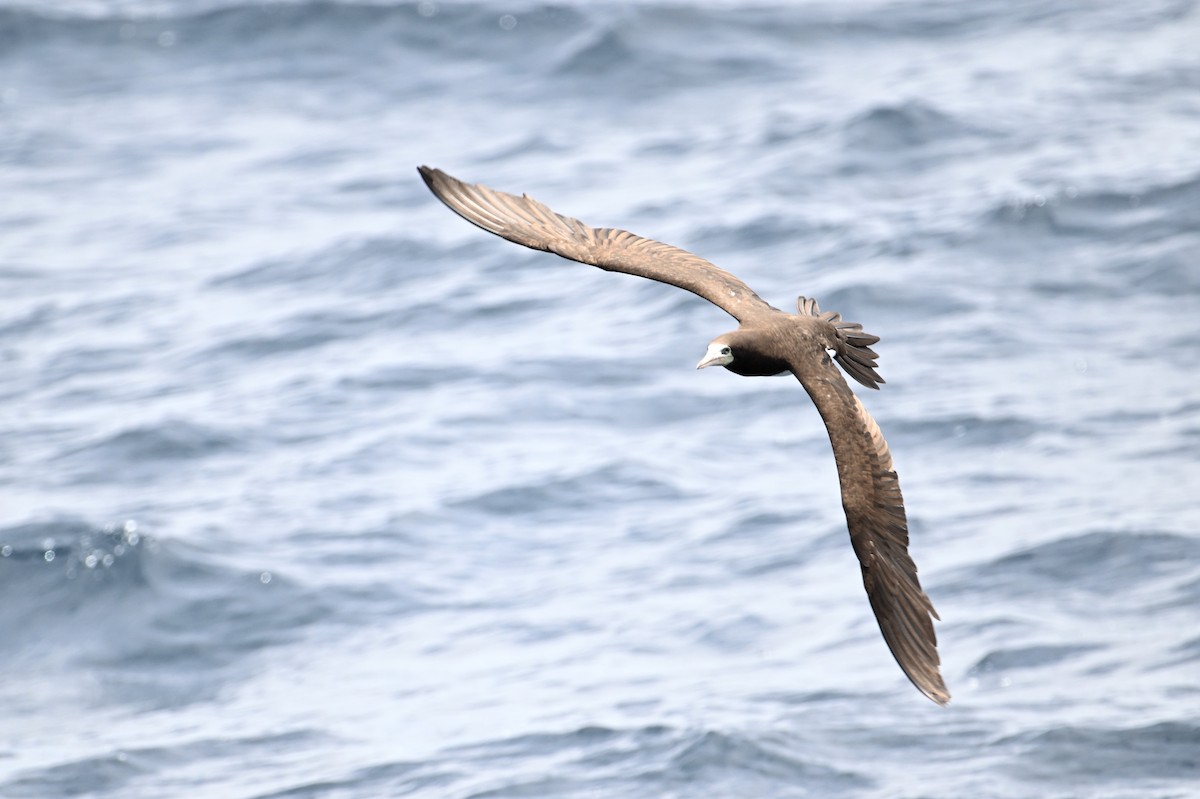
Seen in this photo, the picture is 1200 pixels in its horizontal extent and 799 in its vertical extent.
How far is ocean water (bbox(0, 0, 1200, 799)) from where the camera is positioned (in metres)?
12.5

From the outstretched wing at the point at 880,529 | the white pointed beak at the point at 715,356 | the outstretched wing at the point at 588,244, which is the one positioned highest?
the outstretched wing at the point at 588,244

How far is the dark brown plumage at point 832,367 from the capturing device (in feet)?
26.0

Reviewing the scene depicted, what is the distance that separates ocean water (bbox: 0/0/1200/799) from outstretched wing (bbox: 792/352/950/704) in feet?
12.0

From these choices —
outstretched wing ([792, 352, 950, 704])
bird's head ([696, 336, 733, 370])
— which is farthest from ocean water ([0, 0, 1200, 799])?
bird's head ([696, 336, 733, 370])

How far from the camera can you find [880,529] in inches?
314

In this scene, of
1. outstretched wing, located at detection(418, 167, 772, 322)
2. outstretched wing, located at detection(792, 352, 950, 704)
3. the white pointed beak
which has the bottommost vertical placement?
outstretched wing, located at detection(792, 352, 950, 704)

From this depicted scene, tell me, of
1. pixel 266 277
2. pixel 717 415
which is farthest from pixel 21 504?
pixel 717 415

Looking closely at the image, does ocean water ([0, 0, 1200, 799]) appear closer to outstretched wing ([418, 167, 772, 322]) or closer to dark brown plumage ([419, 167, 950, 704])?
dark brown plumage ([419, 167, 950, 704])

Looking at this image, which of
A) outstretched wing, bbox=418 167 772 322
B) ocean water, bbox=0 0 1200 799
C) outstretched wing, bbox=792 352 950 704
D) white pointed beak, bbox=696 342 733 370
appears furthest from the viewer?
ocean water, bbox=0 0 1200 799

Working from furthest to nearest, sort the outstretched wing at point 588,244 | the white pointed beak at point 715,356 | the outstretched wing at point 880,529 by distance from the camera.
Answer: the outstretched wing at point 588,244, the white pointed beak at point 715,356, the outstretched wing at point 880,529

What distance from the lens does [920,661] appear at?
7.92 meters

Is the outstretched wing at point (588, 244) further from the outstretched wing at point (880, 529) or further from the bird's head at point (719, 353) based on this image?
the outstretched wing at point (880, 529)

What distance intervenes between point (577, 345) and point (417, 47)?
26.7 ft

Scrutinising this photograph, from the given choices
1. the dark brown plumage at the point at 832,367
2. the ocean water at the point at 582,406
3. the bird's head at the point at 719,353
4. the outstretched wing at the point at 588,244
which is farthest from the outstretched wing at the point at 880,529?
the ocean water at the point at 582,406
